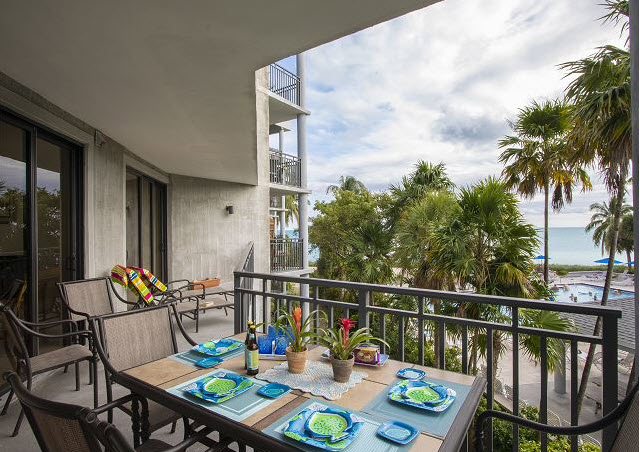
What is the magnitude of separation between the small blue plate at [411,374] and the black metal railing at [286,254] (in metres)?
10.4

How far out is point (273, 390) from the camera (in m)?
1.48

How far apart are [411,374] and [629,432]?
77 centimetres

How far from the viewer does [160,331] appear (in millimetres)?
2238

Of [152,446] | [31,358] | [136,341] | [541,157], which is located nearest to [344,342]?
[152,446]

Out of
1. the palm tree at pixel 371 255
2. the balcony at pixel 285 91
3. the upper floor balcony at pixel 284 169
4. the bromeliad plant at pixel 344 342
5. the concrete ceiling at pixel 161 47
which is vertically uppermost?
the balcony at pixel 285 91

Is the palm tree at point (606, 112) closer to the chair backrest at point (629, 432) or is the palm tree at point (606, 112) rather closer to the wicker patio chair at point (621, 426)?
the wicker patio chair at point (621, 426)

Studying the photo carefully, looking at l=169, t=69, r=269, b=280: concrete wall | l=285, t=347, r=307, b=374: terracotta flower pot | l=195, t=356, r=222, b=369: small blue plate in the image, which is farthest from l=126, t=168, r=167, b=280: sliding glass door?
l=285, t=347, r=307, b=374: terracotta flower pot

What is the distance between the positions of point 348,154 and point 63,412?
4428 centimetres

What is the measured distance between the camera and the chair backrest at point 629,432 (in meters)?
1.11

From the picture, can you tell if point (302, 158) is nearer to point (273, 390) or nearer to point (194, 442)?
point (273, 390)

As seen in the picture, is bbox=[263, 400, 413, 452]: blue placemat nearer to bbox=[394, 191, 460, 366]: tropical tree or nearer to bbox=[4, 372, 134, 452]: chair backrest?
bbox=[4, 372, 134, 452]: chair backrest

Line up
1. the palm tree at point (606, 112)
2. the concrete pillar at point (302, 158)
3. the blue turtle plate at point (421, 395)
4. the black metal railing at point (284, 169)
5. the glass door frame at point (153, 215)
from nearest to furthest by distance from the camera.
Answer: the blue turtle plate at point (421, 395) < the palm tree at point (606, 112) < the glass door frame at point (153, 215) < the black metal railing at point (284, 169) < the concrete pillar at point (302, 158)

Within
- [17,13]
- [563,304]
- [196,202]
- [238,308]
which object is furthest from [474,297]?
[196,202]

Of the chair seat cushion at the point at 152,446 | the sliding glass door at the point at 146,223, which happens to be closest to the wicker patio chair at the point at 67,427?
the chair seat cushion at the point at 152,446
